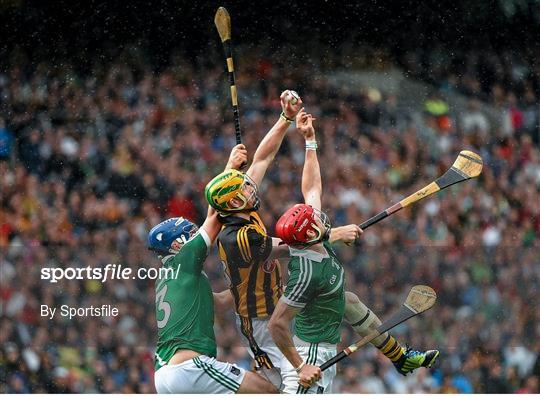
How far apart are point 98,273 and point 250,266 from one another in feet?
10.2

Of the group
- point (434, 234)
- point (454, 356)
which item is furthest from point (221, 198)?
point (434, 234)

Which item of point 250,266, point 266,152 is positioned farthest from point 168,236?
point 266,152

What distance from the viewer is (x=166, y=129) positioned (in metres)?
12.8

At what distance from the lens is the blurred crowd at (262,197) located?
9953 millimetres

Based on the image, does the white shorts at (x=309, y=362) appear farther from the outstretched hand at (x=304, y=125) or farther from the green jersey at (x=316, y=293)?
the outstretched hand at (x=304, y=125)

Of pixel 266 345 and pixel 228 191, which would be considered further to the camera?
pixel 266 345

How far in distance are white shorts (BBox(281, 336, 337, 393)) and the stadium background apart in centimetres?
346

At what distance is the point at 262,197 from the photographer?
11.8 metres

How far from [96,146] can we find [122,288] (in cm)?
320

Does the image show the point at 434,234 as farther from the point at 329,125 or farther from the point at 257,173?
the point at 257,173

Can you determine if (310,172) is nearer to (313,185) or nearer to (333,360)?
(313,185)

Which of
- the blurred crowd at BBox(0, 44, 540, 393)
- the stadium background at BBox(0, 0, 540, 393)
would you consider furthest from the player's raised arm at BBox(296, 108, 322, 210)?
the stadium background at BBox(0, 0, 540, 393)

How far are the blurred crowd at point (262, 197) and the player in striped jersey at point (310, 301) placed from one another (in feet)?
7.85

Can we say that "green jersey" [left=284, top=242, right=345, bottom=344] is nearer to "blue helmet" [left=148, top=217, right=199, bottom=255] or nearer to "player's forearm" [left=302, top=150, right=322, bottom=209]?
"player's forearm" [left=302, top=150, right=322, bottom=209]
